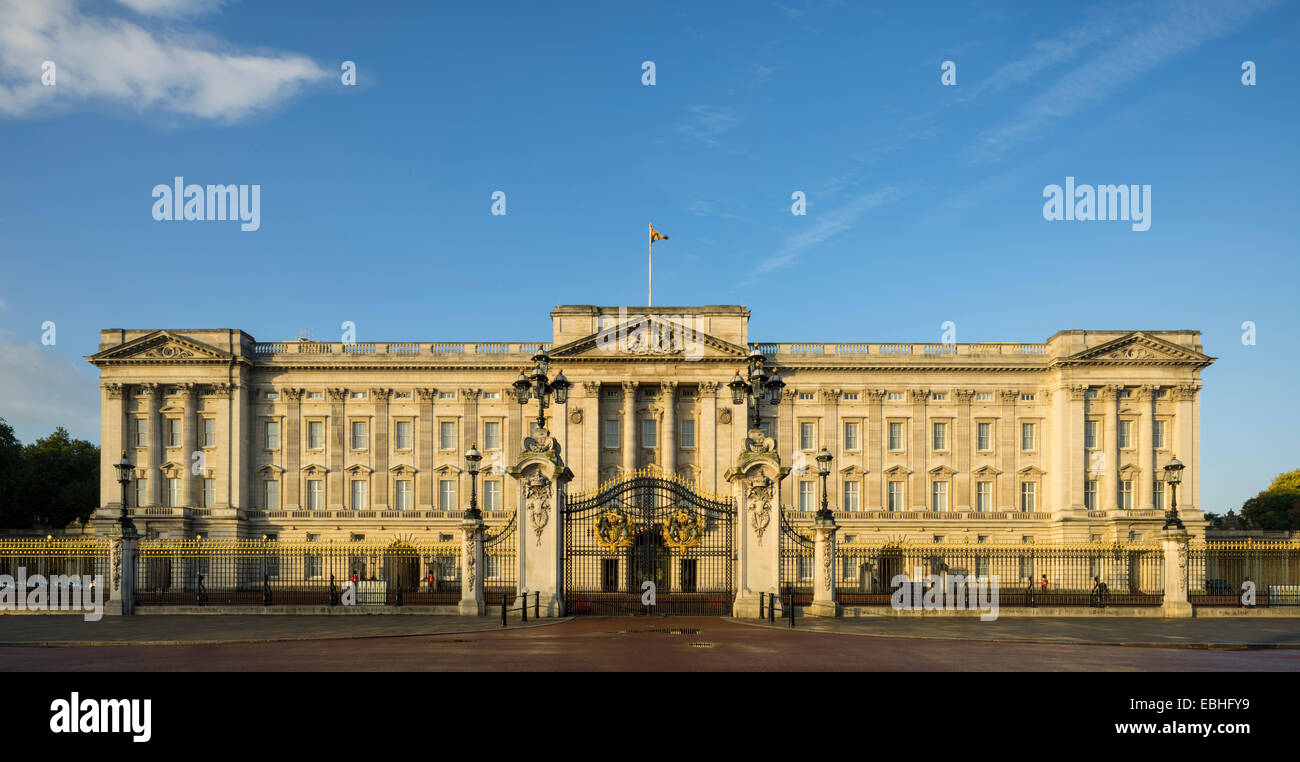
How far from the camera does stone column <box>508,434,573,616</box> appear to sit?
91.6 feet

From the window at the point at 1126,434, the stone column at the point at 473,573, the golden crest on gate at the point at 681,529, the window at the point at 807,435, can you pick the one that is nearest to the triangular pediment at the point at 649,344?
the window at the point at 807,435

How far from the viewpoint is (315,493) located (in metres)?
65.8

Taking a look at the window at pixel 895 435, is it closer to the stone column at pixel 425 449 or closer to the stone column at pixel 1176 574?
the stone column at pixel 425 449

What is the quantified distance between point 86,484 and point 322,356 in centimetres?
3236

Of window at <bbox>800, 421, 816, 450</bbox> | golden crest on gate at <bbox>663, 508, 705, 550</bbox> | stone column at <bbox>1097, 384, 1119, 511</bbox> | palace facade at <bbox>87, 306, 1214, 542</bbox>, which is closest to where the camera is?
golden crest on gate at <bbox>663, 508, 705, 550</bbox>

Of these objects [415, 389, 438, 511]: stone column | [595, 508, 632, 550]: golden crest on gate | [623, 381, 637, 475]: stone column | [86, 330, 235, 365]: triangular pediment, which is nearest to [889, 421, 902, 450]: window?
[623, 381, 637, 475]: stone column

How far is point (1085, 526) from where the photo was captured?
62531mm

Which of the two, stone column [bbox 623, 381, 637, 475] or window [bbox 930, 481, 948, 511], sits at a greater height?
stone column [bbox 623, 381, 637, 475]

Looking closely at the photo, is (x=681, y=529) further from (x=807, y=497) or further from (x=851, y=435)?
(x=851, y=435)

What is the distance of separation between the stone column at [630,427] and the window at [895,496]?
60.4 ft

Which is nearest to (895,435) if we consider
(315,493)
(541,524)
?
(315,493)

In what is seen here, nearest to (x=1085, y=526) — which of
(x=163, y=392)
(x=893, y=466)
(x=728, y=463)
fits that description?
(x=893, y=466)

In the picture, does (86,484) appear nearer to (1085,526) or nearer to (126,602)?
(126,602)

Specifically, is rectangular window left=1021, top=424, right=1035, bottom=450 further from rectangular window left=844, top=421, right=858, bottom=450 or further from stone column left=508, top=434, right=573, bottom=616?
stone column left=508, top=434, right=573, bottom=616
